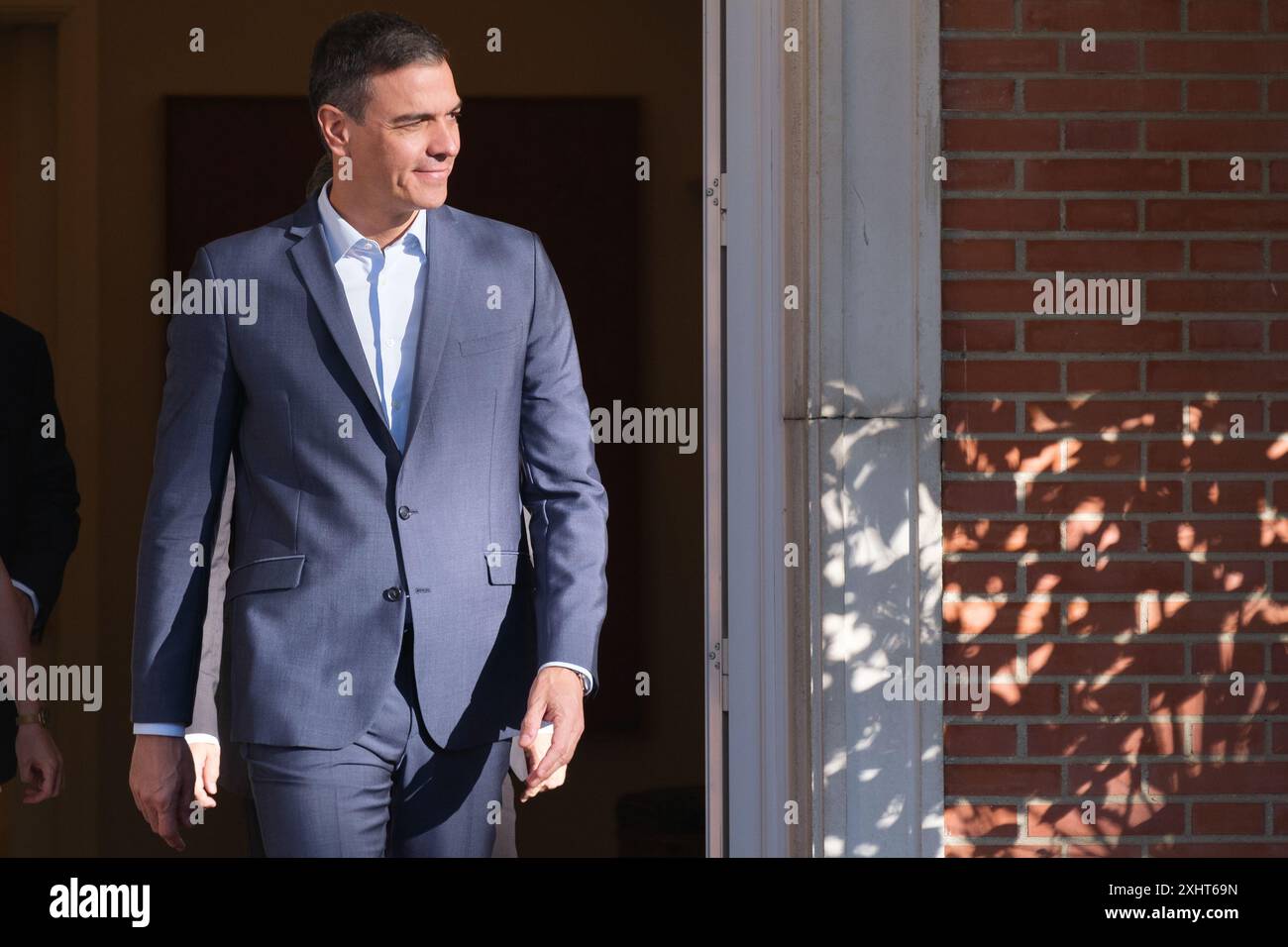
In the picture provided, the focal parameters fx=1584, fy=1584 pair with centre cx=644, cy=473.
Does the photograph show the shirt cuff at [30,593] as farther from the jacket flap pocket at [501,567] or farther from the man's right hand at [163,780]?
the jacket flap pocket at [501,567]

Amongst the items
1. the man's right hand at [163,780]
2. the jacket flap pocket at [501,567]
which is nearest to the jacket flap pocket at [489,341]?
the jacket flap pocket at [501,567]

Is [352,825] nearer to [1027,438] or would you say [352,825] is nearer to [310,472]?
[310,472]

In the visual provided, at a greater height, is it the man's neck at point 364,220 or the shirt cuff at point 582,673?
the man's neck at point 364,220

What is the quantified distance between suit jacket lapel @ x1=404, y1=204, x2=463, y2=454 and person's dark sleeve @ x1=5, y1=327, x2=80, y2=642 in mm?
898

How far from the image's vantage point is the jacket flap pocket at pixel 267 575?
3.79 metres

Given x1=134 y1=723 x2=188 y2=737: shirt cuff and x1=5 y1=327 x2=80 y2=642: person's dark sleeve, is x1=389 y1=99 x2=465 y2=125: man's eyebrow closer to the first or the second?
x1=5 y1=327 x2=80 y2=642: person's dark sleeve

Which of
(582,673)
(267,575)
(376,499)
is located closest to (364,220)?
(376,499)

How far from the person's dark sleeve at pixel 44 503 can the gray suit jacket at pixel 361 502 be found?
0.73ft

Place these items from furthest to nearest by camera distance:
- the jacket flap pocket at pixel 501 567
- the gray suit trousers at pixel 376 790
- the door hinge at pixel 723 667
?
the door hinge at pixel 723 667 → the jacket flap pocket at pixel 501 567 → the gray suit trousers at pixel 376 790

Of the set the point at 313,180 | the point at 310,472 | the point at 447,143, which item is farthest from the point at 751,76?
the point at 310,472

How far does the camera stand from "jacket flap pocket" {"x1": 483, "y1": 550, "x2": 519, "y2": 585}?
3.83 metres

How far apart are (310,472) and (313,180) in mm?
733

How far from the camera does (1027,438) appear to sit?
4.00 meters

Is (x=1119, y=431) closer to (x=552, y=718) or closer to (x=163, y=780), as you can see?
(x=552, y=718)
